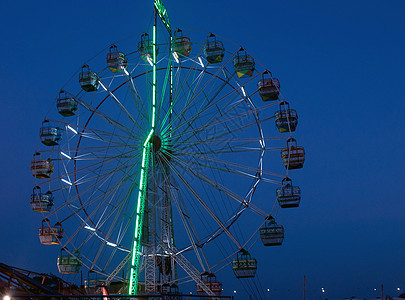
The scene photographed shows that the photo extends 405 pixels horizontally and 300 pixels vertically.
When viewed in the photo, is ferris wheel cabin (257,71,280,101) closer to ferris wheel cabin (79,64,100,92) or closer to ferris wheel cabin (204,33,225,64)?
ferris wheel cabin (204,33,225,64)

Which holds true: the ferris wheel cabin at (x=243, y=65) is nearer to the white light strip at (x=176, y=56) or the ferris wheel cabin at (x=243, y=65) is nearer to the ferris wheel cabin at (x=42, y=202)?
the white light strip at (x=176, y=56)

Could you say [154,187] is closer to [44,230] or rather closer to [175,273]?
[175,273]

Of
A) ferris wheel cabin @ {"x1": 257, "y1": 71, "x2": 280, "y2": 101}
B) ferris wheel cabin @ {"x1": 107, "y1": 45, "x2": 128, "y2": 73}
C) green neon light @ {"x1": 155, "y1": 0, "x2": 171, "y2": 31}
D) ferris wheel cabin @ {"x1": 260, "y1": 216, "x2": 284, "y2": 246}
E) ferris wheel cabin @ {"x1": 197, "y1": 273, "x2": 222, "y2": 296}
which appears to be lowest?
ferris wheel cabin @ {"x1": 197, "y1": 273, "x2": 222, "y2": 296}

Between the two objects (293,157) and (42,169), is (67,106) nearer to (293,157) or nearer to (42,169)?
(42,169)

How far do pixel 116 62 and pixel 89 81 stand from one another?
5.63 feet

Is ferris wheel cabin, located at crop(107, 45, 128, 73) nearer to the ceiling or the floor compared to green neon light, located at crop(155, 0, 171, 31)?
nearer to the floor

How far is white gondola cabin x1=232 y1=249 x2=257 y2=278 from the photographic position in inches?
922

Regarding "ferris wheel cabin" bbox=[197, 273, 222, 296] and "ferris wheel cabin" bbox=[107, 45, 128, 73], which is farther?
"ferris wheel cabin" bbox=[107, 45, 128, 73]

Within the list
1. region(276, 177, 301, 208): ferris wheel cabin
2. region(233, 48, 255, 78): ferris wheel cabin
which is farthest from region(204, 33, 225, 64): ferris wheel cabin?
region(276, 177, 301, 208): ferris wheel cabin

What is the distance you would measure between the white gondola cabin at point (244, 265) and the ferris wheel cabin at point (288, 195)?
2851 mm

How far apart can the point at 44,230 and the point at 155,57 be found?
1015cm

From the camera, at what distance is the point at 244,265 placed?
76.8ft

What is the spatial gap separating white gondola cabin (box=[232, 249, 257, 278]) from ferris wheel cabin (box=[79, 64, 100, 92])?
1140cm

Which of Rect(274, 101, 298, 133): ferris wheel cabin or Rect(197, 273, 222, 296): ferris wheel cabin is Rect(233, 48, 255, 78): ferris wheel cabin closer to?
Rect(274, 101, 298, 133): ferris wheel cabin
